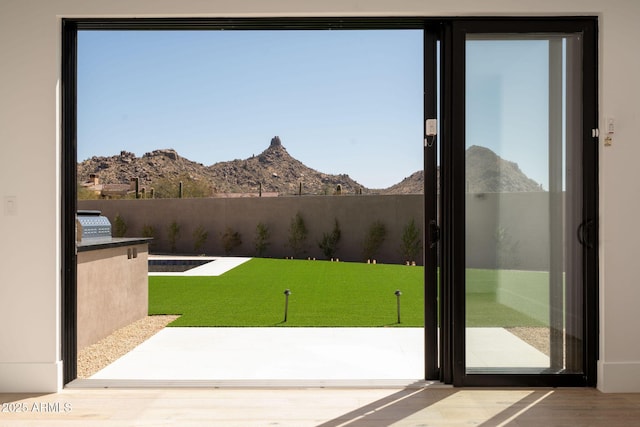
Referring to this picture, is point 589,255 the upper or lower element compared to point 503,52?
lower

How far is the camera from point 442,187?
3.69 m

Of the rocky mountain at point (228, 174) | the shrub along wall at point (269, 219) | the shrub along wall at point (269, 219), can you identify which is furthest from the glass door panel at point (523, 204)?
the rocky mountain at point (228, 174)

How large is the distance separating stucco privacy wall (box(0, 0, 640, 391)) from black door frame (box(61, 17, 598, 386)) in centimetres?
7

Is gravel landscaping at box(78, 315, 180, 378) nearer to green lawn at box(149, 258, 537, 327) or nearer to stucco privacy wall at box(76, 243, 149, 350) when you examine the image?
stucco privacy wall at box(76, 243, 149, 350)

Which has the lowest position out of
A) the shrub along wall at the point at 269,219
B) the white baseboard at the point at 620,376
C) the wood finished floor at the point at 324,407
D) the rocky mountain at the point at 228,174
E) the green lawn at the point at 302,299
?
the green lawn at the point at 302,299

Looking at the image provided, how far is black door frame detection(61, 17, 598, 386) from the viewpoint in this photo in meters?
3.65

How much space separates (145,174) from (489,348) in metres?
34.7

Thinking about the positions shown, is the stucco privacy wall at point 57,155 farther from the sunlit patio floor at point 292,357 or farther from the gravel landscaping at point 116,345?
the gravel landscaping at point 116,345

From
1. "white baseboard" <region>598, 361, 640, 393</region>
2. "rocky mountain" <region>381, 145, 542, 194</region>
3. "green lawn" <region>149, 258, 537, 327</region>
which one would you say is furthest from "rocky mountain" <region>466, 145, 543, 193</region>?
"white baseboard" <region>598, 361, 640, 393</region>

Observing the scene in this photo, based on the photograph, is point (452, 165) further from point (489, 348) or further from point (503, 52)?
point (489, 348)

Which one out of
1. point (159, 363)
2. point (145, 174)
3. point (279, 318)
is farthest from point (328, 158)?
point (159, 363)

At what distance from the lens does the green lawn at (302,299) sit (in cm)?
654

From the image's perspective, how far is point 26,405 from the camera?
3.33 metres

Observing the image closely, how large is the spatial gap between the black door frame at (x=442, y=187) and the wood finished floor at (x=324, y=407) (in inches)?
9.5
